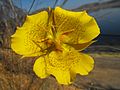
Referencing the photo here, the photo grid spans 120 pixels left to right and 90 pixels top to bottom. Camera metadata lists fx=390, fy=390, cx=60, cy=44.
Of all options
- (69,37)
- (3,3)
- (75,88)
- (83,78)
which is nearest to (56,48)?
(69,37)

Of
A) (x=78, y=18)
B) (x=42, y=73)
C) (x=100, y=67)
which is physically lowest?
(x=100, y=67)

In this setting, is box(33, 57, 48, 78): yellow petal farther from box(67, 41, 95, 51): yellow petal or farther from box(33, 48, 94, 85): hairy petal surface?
box(67, 41, 95, 51): yellow petal

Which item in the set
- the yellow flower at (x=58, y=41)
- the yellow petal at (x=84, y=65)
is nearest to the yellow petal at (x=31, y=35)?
the yellow flower at (x=58, y=41)

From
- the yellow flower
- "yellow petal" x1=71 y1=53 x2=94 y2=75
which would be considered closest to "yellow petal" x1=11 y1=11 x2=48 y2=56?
the yellow flower

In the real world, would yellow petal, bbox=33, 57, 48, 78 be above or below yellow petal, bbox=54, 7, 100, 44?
below

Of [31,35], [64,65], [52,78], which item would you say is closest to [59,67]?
[64,65]

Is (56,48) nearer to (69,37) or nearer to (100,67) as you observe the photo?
(69,37)
